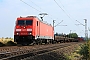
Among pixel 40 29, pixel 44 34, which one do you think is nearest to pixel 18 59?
pixel 40 29

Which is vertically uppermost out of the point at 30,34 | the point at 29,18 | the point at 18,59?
the point at 29,18

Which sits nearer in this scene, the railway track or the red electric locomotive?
the railway track

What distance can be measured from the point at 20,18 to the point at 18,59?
52.5ft

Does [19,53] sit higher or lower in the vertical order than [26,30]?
lower

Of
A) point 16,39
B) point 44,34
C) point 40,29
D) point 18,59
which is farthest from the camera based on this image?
point 44,34

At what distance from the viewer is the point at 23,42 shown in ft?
88.5

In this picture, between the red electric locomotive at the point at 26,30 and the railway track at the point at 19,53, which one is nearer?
the railway track at the point at 19,53

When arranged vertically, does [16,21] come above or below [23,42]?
above

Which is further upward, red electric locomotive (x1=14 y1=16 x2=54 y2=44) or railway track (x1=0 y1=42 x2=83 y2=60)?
red electric locomotive (x1=14 y1=16 x2=54 y2=44)

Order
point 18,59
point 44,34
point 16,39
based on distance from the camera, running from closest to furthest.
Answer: point 18,59, point 16,39, point 44,34

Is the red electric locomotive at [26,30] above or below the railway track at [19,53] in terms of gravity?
above

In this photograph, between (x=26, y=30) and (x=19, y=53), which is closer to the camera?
(x=19, y=53)

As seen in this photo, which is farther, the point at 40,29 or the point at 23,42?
the point at 40,29

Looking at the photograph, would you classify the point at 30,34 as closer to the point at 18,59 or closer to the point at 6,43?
the point at 6,43
